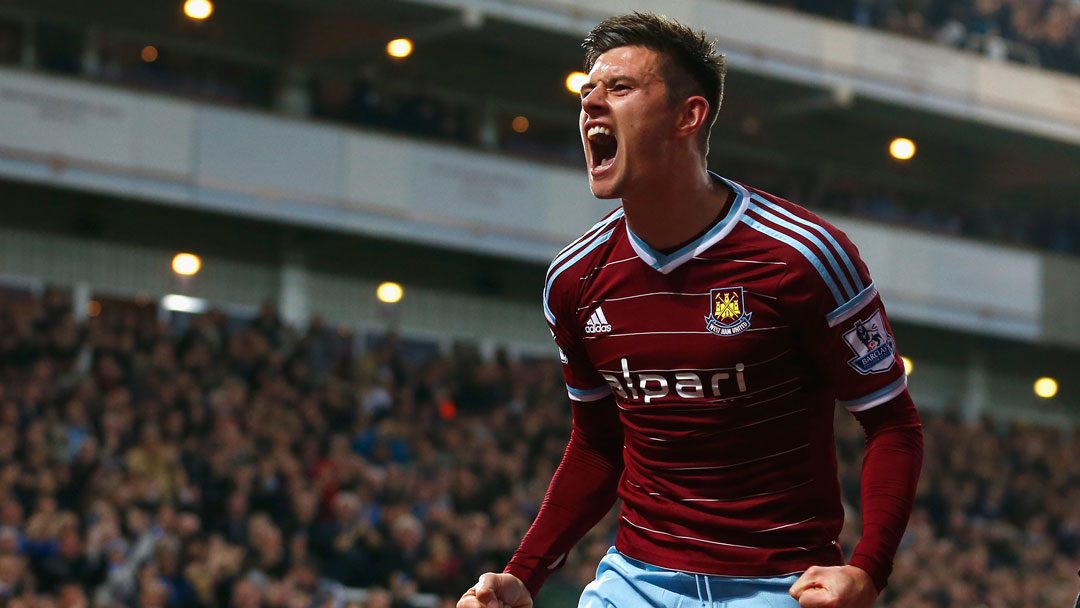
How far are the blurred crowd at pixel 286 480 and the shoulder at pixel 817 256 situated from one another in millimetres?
8979

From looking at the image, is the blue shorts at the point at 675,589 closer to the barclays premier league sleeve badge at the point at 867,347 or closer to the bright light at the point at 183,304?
the barclays premier league sleeve badge at the point at 867,347

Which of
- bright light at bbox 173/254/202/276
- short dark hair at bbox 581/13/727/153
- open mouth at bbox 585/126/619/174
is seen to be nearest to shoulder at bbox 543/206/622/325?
open mouth at bbox 585/126/619/174

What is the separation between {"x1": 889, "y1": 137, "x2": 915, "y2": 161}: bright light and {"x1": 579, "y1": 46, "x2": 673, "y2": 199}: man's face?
925 inches

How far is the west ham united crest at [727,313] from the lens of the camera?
12.4 ft

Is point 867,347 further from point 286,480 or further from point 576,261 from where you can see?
point 286,480

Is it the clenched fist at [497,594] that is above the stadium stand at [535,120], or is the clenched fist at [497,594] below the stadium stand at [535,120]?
below

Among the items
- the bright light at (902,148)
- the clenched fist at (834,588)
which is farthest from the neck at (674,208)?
the bright light at (902,148)

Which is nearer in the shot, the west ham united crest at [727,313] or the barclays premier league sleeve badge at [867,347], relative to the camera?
the barclays premier league sleeve badge at [867,347]

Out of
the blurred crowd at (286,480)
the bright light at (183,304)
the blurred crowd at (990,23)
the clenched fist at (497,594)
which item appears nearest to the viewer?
the clenched fist at (497,594)

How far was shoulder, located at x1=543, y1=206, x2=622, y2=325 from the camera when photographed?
13.4ft

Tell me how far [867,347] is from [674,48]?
91cm

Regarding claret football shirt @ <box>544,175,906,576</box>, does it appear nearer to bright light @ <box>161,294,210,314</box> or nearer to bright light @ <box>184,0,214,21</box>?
bright light @ <box>184,0,214,21</box>

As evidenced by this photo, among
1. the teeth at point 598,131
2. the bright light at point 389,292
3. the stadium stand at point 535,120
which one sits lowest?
the teeth at point 598,131

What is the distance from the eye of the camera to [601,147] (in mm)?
3850
